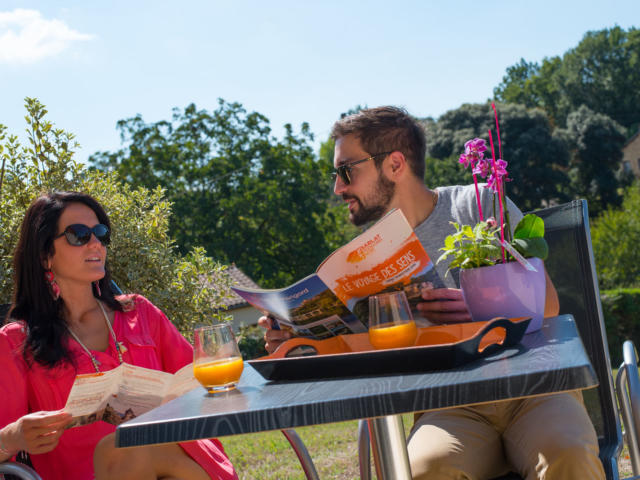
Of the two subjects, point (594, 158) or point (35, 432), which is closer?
point (35, 432)

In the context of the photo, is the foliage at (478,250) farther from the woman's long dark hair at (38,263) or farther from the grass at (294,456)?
the grass at (294,456)

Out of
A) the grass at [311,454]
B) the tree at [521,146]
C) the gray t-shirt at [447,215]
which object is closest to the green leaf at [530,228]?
the gray t-shirt at [447,215]

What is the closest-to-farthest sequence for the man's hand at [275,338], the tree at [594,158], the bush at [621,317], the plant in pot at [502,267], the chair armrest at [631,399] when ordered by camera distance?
the plant in pot at [502,267]
the chair armrest at [631,399]
the man's hand at [275,338]
the bush at [621,317]
the tree at [594,158]

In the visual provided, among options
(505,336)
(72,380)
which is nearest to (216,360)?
(505,336)

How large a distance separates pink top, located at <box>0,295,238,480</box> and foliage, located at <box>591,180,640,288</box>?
20.9 metres

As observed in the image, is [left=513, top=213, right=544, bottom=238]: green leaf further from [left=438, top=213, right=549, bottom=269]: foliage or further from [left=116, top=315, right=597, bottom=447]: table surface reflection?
[left=116, top=315, right=597, bottom=447]: table surface reflection

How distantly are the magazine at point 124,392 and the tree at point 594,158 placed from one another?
36567 millimetres

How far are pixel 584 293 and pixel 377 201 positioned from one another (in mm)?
1046

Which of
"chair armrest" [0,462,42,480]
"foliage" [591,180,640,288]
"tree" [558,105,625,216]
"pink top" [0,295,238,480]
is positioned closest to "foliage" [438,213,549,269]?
"pink top" [0,295,238,480]

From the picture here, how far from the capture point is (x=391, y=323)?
1649mm

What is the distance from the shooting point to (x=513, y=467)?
6.55ft

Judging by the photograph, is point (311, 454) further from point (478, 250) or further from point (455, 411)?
point (478, 250)

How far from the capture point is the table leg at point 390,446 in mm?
1520

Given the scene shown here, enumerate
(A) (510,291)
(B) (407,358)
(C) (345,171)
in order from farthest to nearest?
(C) (345,171)
(A) (510,291)
(B) (407,358)
